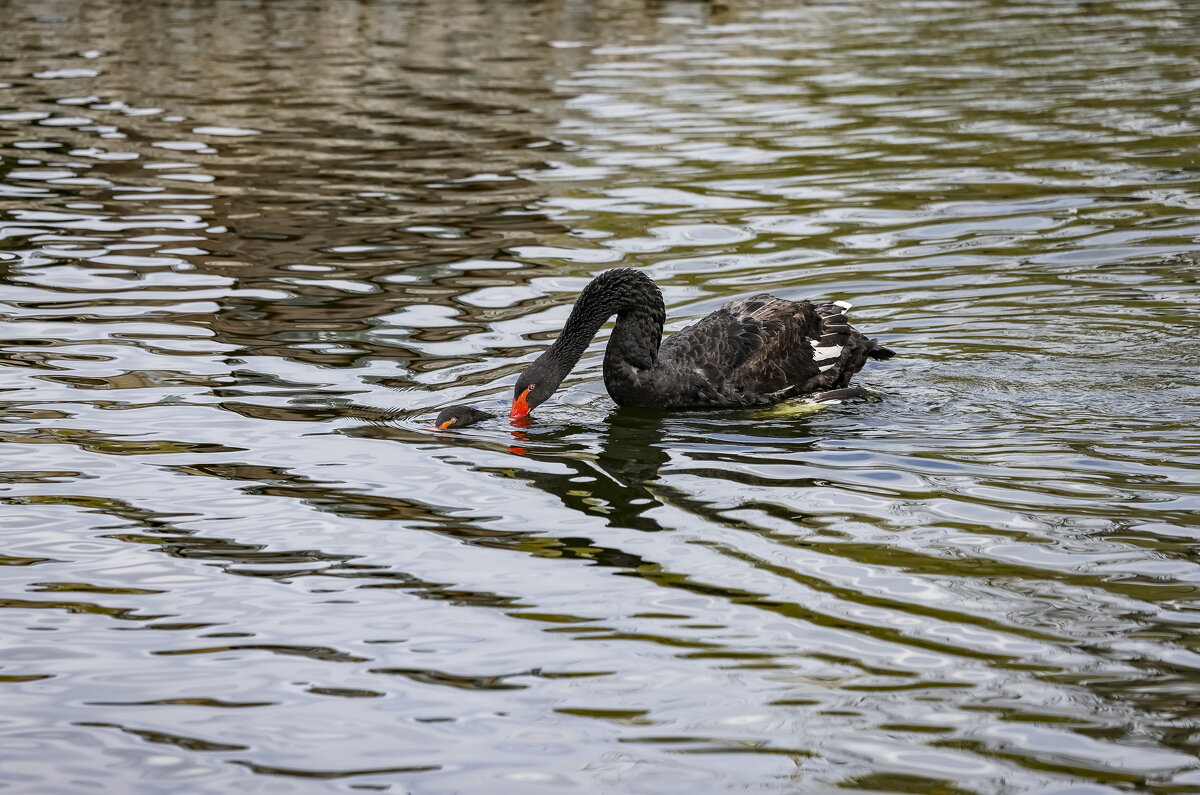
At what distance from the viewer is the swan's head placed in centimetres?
880

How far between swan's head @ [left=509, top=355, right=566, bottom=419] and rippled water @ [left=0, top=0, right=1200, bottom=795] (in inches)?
5.8

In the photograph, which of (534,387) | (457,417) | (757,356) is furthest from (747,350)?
(457,417)

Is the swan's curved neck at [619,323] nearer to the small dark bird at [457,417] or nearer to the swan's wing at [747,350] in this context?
the swan's wing at [747,350]

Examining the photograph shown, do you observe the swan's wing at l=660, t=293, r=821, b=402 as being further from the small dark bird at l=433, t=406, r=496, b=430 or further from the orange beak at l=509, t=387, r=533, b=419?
the small dark bird at l=433, t=406, r=496, b=430

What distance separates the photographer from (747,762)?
4875 mm

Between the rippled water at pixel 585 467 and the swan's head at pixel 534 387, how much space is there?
148 millimetres

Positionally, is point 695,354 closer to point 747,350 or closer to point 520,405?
point 747,350

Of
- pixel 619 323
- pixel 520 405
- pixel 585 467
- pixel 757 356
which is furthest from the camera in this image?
pixel 757 356

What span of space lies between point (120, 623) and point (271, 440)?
248 cm

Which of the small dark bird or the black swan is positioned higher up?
the black swan

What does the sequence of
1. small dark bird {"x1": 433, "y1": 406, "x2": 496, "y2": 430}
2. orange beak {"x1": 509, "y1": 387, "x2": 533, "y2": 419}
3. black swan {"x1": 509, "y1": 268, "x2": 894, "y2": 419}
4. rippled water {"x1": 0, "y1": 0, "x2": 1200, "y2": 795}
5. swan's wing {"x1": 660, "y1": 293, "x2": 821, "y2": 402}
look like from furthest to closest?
swan's wing {"x1": 660, "y1": 293, "x2": 821, "y2": 402} < black swan {"x1": 509, "y1": 268, "x2": 894, "y2": 419} < orange beak {"x1": 509, "y1": 387, "x2": 533, "y2": 419} < small dark bird {"x1": 433, "y1": 406, "x2": 496, "y2": 430} < rippled water {"x1": 0, "y1": 0, "x2": 1200, "y2": 795}

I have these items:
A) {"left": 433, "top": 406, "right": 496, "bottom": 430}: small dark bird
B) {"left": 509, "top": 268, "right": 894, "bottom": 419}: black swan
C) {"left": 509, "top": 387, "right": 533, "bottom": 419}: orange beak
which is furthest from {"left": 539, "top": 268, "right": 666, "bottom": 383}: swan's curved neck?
{"left": 433, "top": 406, "right": 496, "bottom": 430}: small dark bird

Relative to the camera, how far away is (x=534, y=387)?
29.0 feet

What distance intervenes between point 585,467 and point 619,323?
1332 mm
